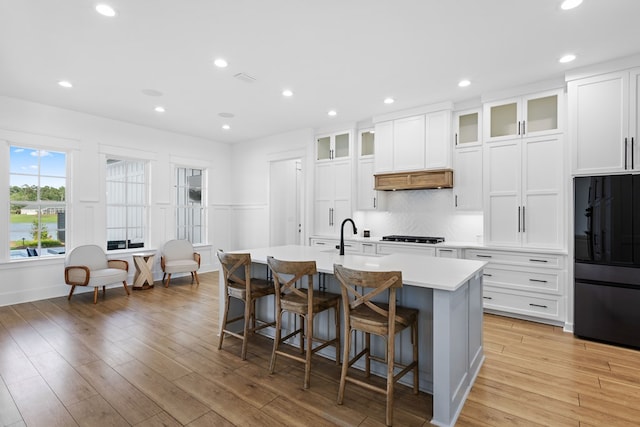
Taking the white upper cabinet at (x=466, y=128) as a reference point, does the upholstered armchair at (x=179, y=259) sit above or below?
below

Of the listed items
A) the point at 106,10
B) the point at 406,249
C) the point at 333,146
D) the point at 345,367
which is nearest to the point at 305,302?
the point at 345,367

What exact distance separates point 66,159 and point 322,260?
16.1ft

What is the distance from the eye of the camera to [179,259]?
6.19 meters

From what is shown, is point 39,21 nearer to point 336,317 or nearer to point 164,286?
point 336,317

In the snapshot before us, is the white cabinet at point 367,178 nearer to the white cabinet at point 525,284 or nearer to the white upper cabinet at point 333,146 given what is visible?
the white upper cabinet at point 333,146

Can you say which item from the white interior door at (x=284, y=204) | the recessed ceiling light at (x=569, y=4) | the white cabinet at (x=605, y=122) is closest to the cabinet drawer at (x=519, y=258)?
the white cabinet at (x=605, y=122)

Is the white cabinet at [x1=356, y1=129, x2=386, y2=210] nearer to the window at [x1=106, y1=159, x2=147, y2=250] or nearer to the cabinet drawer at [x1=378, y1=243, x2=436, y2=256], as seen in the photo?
the cabinet drawer at [x1=378, y1=243, x2=436, y2=256]

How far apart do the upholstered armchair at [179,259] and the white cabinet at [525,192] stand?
495 cm

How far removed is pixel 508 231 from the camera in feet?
13.5

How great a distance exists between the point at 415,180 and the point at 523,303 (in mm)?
2140

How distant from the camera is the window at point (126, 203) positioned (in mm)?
5754

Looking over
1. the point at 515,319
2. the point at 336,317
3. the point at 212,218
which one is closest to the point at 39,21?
the point at 336,317

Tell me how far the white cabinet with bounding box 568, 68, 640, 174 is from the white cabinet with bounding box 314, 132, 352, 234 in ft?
10.3

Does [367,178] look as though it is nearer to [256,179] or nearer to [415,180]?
[415,180]
